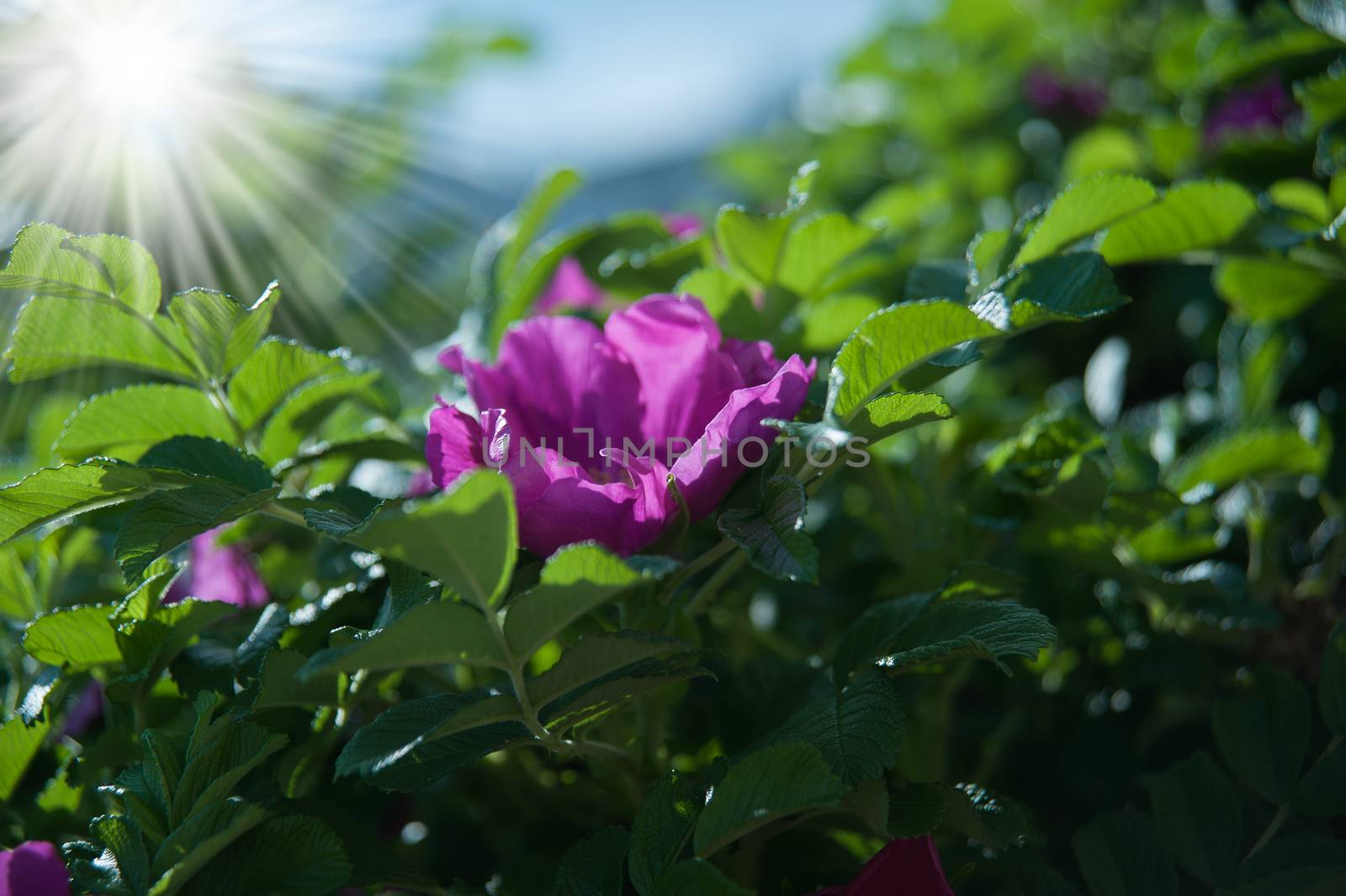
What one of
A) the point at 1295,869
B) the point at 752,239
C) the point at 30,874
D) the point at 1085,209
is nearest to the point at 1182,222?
the point at 1085,209

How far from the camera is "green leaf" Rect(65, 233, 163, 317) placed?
1.65 ft

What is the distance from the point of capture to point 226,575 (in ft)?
2.47

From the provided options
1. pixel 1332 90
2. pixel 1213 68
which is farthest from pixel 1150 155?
pixel 1332 90

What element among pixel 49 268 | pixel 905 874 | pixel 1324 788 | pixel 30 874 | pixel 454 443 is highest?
pixel 49 268

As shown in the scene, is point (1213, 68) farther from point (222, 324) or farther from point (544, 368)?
point (222, 324)

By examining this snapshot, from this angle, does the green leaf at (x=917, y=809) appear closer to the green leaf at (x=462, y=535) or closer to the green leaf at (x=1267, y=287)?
the green leaf at (x=462, y=535)

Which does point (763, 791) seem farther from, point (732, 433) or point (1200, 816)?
point (1200, 816)

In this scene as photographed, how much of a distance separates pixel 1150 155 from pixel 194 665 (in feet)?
3.09

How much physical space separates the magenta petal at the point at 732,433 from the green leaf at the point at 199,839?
0.22m

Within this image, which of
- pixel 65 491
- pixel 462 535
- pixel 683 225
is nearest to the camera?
pixel 462 535

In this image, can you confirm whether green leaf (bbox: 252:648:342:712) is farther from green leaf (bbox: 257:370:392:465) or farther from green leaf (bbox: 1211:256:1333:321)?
green leaf (bbox: 1211:256:1333:321)

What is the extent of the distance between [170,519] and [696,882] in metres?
0.27

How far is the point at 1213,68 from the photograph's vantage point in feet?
2.94

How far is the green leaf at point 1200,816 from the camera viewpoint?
56 centimetres
